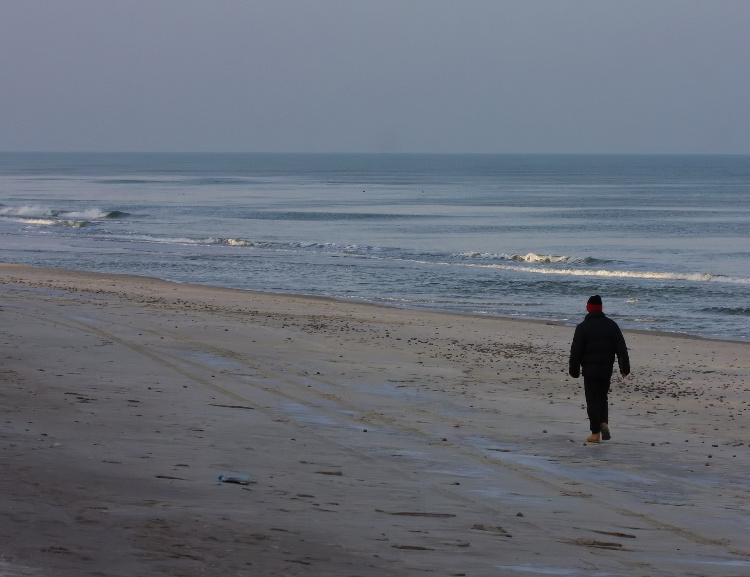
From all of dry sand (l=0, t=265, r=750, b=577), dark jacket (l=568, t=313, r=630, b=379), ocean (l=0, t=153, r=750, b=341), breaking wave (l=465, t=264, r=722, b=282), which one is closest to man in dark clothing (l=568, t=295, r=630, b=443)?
dark jacket (l=568, t=313, r=630, b=379)

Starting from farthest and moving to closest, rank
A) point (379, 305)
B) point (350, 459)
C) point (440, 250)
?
point (440, 250) < point (379, 305) < point (350, 459)

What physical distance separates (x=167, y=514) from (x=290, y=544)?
0.96 meters

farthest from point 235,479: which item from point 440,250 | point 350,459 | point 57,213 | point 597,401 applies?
point 57,213

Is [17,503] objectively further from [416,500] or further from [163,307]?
[163,307]

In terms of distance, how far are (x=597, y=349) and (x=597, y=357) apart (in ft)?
0.28

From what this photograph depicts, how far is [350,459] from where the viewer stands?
8734 millimetres

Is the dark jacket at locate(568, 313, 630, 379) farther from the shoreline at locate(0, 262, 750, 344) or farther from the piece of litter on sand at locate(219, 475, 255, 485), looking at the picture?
the shoreline at locate(0, 262, 750, 344)

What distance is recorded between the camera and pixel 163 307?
22078 millimetres

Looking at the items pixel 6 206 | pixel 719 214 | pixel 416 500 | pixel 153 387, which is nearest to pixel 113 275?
pixel 153 387

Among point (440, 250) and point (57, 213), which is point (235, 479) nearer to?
point (440, 250)

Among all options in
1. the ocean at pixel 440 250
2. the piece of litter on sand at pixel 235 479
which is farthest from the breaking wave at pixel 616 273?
the piece of litter on sand at pixel 235 479

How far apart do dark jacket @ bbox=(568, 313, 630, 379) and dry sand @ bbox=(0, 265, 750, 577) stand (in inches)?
31.8

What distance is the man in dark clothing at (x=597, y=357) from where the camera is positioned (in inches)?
402

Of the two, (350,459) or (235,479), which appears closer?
(235,479)
